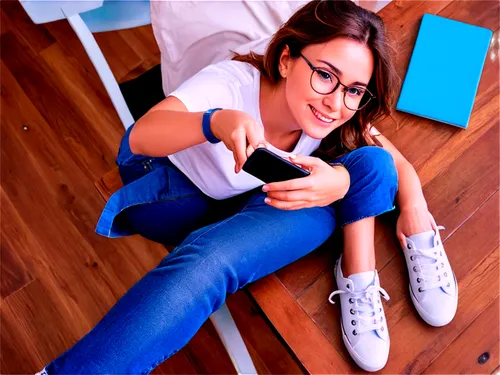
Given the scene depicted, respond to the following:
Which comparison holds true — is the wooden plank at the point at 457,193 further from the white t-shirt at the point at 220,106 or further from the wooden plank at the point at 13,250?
the wooden plank at the point at 13,250

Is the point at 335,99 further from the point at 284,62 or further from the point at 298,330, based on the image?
the point at 298,330

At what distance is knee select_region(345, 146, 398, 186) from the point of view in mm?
988

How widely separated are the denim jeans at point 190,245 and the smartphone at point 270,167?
16cm

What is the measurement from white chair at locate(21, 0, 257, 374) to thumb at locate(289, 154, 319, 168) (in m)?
0.44

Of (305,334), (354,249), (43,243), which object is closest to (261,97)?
(354,249)

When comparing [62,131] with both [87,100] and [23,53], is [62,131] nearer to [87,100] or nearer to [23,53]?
[87,100]

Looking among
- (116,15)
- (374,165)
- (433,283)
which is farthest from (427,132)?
(116,15)

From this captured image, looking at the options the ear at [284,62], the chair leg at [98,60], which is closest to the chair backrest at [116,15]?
the chair leg at [98,60]

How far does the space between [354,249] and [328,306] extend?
0.40 feet

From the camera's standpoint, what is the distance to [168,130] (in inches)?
35.5

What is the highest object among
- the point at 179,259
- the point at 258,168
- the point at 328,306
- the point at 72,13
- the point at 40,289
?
the point at 72,13

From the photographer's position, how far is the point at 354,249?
100 centimetres

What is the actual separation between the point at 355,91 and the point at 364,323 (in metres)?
0.43

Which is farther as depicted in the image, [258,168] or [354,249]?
[354,249]
